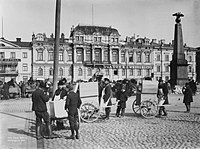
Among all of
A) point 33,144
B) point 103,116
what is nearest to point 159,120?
point 103,116

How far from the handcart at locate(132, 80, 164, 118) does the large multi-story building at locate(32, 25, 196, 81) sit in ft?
11.3

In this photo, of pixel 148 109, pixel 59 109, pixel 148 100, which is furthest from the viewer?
pixel 148 100

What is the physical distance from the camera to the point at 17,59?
38.3m

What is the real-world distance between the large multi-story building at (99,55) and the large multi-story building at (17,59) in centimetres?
500

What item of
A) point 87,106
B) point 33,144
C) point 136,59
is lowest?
point 33,144

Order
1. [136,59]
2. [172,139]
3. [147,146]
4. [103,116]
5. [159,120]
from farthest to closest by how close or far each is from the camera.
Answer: [136,59] → [103,116] → [159,120] → [172,139] → [147,146]

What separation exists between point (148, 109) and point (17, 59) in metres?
30.5

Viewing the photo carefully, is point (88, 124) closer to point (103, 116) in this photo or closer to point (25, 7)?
point (103, 116)

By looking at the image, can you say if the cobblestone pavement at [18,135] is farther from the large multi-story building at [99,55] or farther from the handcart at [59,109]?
the large multi-story building at [99,55]

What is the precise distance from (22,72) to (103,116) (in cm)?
3166

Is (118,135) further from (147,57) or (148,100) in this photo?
(147,57)

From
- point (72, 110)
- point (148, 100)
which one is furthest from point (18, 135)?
point (148, 100)

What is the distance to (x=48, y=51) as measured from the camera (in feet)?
87.3

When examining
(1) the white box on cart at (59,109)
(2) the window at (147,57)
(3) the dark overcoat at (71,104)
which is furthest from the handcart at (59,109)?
(2) the window at (147,57)
